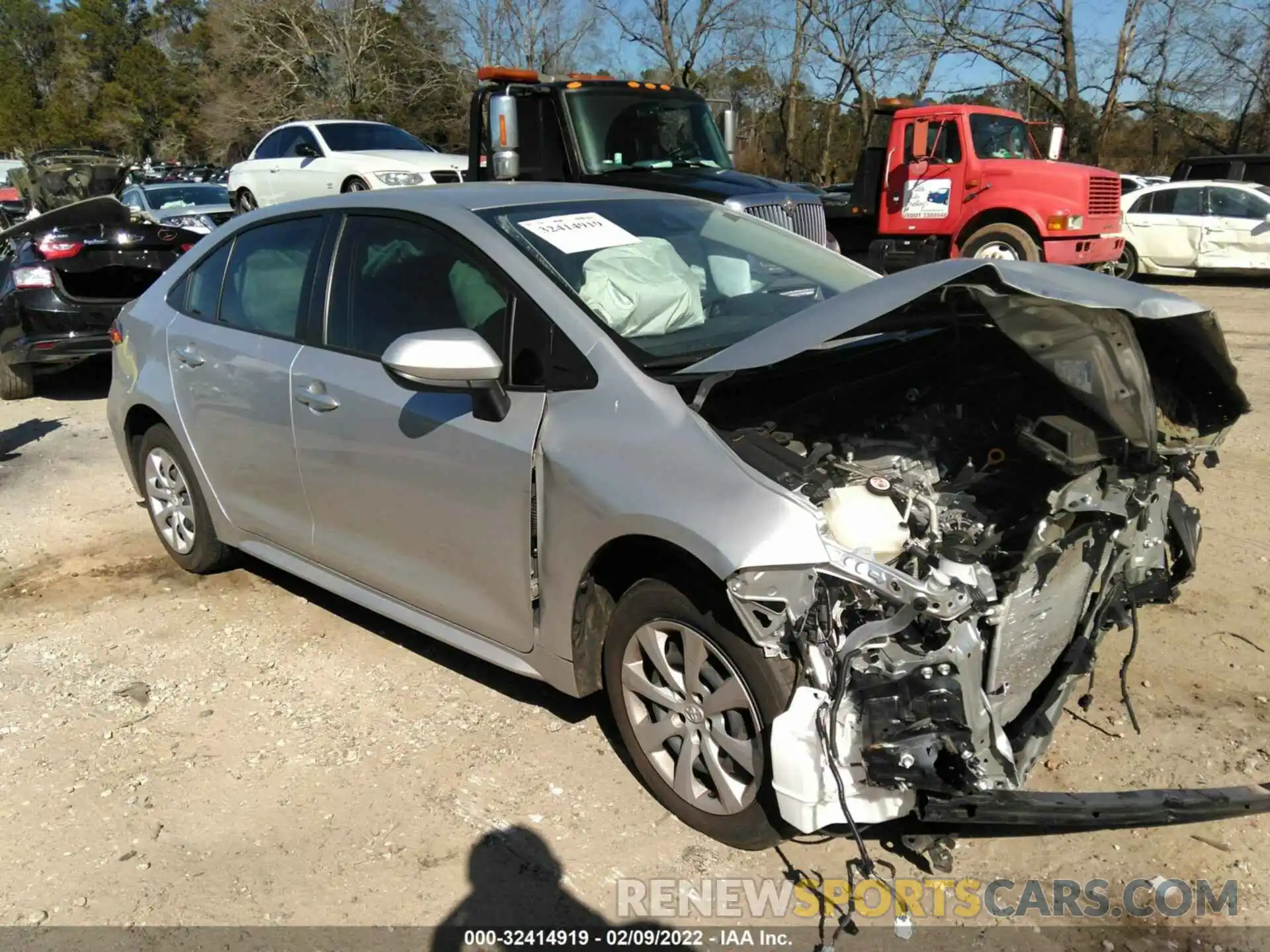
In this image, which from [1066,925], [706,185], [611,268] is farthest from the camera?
[706,185]

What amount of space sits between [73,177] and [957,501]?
14209 mm

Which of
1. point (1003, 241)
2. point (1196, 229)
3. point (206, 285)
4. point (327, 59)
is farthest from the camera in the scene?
point (327, 59)

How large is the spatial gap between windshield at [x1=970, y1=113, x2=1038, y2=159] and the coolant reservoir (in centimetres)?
1104

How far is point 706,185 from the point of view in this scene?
8.44m

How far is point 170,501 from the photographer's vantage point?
4773 mm

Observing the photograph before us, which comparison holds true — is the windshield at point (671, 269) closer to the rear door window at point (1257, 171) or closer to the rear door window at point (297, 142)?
the rear door window at point (297, 142)

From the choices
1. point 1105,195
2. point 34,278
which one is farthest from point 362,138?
point 1105,195

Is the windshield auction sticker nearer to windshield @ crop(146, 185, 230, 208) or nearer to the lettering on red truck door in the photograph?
the lettering on red truck door

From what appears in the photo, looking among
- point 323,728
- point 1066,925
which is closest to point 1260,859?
point 1066,925

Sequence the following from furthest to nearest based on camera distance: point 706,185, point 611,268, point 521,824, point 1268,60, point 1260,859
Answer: point 1268,60 < point 706,185 < point 611,268 < point 521,824 < point 1260,859

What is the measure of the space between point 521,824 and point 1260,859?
2.11 meters

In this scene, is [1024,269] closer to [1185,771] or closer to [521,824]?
[1185,771]

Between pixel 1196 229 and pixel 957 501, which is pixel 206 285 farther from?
pixel 1196 229

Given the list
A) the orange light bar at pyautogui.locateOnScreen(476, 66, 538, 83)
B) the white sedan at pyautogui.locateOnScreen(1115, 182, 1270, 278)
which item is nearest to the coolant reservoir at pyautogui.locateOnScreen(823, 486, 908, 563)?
the orange light bar at pyautogui.locateOnScreen(476, 66, 538, 83)
